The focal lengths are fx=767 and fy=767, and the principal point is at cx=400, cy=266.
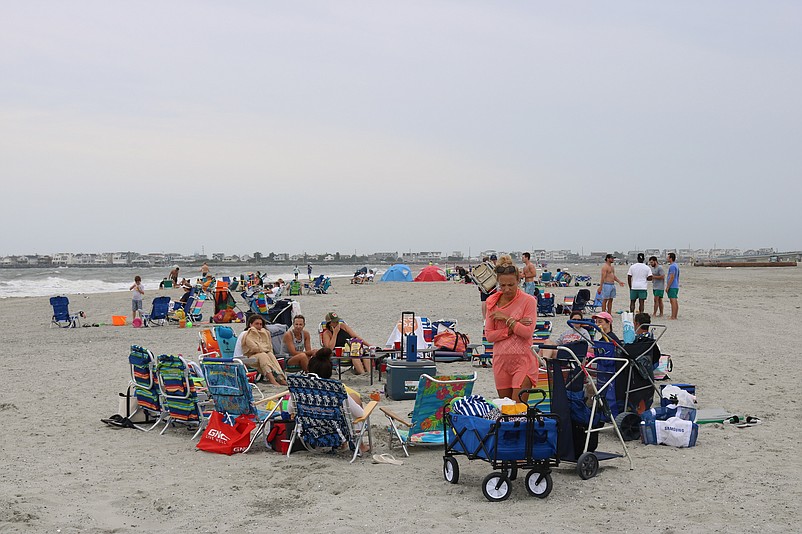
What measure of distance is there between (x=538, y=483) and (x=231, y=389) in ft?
9.32

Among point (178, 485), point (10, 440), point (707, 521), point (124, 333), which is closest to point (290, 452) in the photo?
point (178, 485)

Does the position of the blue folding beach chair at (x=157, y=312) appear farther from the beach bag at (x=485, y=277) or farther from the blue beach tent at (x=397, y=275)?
the blue beach tent at (x=397, y=275)

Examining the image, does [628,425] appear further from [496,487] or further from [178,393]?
[178,393]

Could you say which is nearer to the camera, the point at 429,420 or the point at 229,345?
the point at 429,420

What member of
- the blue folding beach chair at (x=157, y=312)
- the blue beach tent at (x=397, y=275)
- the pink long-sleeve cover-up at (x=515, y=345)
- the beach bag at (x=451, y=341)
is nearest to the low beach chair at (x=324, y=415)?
the pink long-sleeve cover-up at (x=515, y=345)

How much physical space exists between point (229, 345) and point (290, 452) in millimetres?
3955

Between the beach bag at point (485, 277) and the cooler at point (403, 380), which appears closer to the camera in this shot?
the cooler at point (403, 380)

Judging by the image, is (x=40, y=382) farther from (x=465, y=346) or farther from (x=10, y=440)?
(x=465, y=346)

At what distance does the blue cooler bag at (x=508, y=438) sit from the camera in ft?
15.8

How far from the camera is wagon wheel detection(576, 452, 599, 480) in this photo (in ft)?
16.8

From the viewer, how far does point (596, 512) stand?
4539 mm

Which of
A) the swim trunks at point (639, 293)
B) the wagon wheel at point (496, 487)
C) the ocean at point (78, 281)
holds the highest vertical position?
the swim trunks at point (639, 293)

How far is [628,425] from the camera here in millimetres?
6223

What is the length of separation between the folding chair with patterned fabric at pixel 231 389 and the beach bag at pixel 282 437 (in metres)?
0.15
